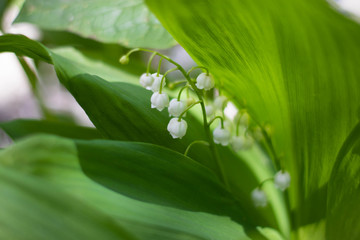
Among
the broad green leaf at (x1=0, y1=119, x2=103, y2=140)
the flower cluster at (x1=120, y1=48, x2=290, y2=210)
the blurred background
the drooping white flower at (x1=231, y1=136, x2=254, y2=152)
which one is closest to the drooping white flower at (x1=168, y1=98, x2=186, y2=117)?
the flower cluster at (x1=120, y1=48, x2=290, y2=210)

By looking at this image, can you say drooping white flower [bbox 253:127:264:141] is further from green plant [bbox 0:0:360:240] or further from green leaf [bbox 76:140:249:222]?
green leaf [bbox 76:140:249:222]

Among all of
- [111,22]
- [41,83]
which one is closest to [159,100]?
[111,22]

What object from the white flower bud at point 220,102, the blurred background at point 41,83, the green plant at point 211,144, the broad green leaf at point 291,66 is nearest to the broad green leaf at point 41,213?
the green plant at point 211,144

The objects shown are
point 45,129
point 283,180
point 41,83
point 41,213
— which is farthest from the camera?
point 41,83

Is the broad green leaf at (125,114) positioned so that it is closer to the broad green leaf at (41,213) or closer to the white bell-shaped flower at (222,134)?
the white bell-shaped flower at (222,134)

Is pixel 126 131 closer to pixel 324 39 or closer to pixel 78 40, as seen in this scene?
pixel 324 39

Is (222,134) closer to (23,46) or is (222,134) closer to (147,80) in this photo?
(147,80)
